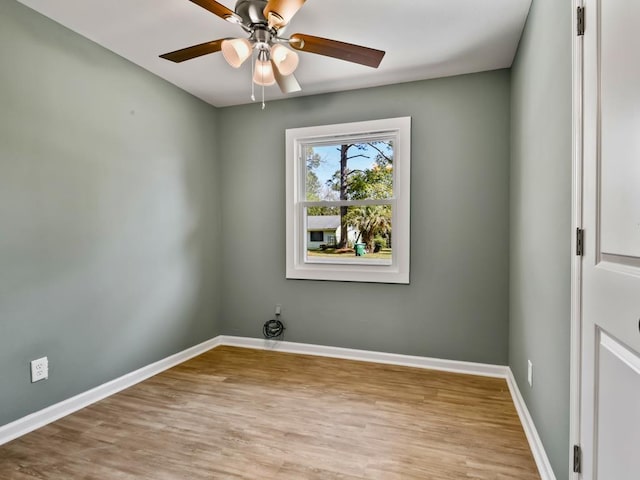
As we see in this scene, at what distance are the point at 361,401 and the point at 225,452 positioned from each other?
1009 millimetres

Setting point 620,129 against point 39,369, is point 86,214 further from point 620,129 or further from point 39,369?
point 620,129

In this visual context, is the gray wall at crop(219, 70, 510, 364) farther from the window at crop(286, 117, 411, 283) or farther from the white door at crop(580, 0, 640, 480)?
the white door at crop(580, 0, 640, 480)

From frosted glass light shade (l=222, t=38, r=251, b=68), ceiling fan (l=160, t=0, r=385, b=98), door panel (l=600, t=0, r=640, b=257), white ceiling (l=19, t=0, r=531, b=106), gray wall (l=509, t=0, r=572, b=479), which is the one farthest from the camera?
white ceiling (l=19, t=0, r=531, b=106)

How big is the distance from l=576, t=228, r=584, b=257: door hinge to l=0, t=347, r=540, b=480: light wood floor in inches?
46.8

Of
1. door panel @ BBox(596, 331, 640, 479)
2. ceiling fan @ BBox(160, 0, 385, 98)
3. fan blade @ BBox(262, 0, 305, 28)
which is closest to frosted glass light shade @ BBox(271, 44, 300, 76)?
ceiling fan @ BBox(160, 0, 385, 98)

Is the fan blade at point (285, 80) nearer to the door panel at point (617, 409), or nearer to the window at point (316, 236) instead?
the window at point (316, 236)

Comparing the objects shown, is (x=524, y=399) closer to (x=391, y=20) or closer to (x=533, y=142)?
(x=533, y=142)

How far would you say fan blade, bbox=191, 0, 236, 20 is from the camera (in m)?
1.65

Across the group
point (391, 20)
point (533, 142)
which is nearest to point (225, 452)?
point (533, 142)

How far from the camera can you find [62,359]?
2.30 metres

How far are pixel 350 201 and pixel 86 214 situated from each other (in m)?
2.18

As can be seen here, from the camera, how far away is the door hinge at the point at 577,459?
4.15 ft

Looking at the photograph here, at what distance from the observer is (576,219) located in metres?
1.30

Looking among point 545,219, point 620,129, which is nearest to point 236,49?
point 620,129
